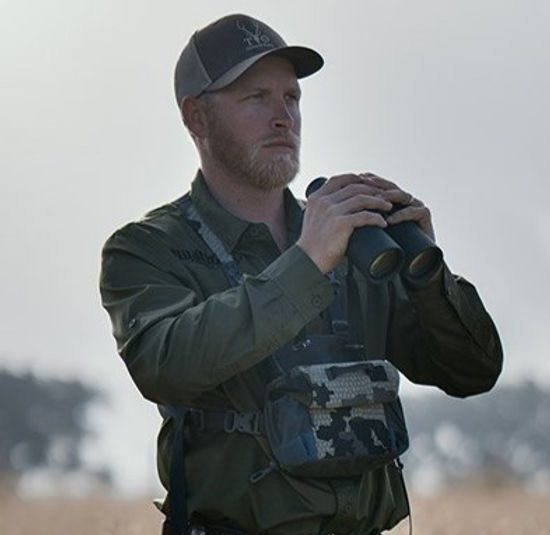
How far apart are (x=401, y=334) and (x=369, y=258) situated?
0.86 m

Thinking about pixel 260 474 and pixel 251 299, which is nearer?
pixel 251 299

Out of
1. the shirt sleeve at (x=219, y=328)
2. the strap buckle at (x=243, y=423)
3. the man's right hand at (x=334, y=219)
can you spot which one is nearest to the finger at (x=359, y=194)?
the man's right hand at (x=334, y=219)

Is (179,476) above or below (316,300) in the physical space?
below

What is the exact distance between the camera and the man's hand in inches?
225

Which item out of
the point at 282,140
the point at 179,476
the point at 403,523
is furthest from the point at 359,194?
the point at 403,523

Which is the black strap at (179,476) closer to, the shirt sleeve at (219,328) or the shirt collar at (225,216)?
the shirt sleeve at (219,328)

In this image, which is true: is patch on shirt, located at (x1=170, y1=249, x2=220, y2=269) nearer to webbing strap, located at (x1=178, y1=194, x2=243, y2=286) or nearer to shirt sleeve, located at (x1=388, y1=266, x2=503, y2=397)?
webbing strap, located at (x1=178, y1=194, x2=243, y2=286)

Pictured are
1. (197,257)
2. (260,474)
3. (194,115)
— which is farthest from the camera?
(194,115)

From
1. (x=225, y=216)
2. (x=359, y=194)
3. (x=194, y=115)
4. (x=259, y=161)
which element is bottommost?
(x=359, y=194)

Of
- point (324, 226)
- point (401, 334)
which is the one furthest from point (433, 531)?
point (324, 226)

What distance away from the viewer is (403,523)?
951 centimetres

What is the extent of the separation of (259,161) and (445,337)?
0.86m

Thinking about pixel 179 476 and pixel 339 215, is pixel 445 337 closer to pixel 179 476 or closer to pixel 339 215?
pixel 339 215

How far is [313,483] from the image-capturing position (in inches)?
233
